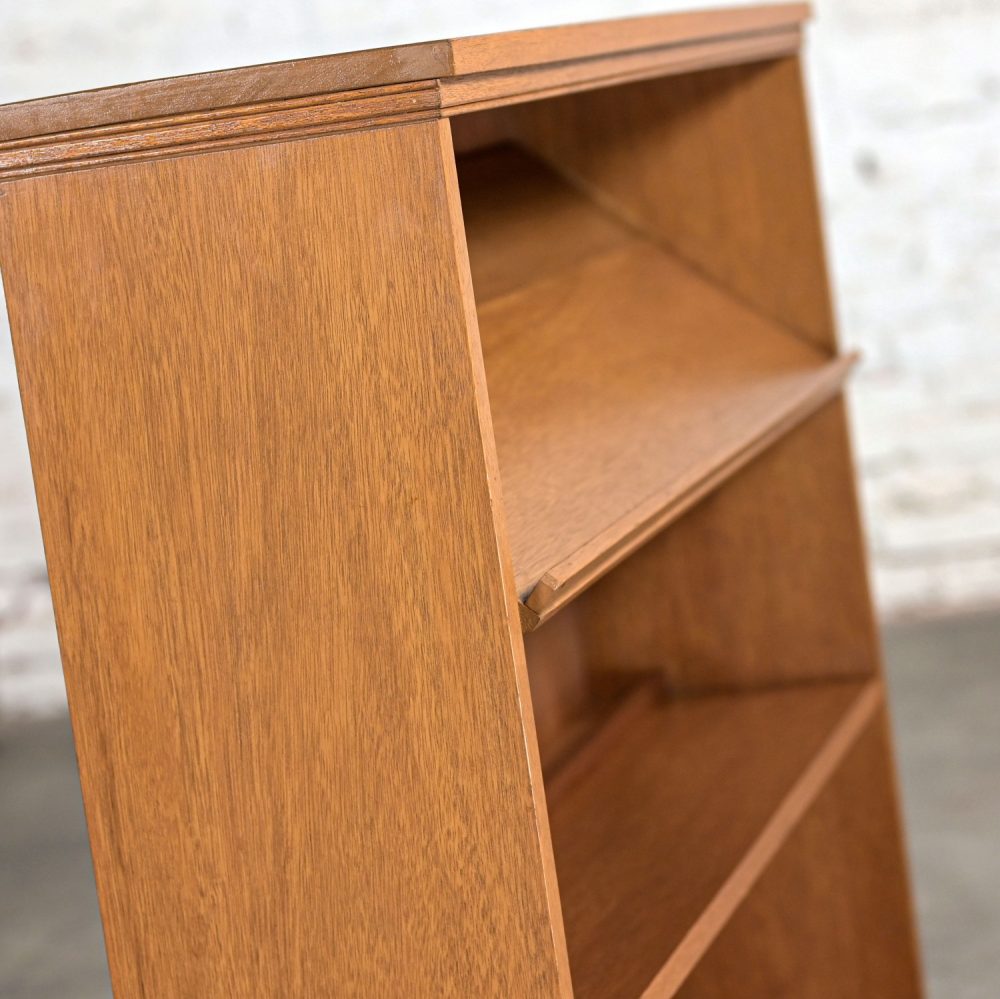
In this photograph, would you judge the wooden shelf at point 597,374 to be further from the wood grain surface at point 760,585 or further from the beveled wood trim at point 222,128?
the beveled wood trim at point 222,128

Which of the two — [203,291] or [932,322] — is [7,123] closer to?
[203,291]

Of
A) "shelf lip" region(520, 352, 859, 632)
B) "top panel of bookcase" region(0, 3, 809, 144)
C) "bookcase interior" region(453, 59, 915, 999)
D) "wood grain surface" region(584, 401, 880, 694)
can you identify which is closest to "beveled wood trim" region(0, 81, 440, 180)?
"top panel of bookcase" region(0, 3, 809, 144)

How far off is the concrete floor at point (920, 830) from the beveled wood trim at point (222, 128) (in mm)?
2105

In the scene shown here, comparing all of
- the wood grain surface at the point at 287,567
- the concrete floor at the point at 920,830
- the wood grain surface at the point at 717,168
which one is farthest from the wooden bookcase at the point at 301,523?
the concrete floor at the point at 920,830

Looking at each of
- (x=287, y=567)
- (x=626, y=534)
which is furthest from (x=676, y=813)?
(x=287, y=567)

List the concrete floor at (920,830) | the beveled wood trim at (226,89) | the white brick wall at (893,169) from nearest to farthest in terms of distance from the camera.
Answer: the beveled wood trim at (226,89)
the concrete floor at (920,830)
the white brick wall at (893,169)

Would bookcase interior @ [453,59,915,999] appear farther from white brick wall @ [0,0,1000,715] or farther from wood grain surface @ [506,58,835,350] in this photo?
white brick wall @ [0,0,1000,715]

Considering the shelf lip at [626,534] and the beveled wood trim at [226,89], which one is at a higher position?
the beveled wood trim at [226,89]

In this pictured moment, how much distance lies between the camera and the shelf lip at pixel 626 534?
105 cm

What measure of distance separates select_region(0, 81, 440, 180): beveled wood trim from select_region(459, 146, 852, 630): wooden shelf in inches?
13.3

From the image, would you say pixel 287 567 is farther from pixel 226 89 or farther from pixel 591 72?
pixel 591 72

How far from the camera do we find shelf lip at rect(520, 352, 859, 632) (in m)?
1.05

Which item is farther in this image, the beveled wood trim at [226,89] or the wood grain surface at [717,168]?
the wood grain surface at [717,168]

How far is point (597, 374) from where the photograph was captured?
1.57 metres
